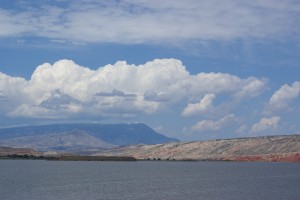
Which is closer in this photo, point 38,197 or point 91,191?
point 38,197

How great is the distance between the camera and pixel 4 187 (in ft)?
363

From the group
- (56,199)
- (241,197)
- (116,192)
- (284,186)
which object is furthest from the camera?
(284,186)

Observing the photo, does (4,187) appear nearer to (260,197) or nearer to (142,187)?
(142,187)

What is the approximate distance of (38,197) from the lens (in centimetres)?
9169

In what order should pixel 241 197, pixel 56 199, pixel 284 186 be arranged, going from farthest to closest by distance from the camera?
pixel 284 186 < pixel 241 197 < pixel 56 199

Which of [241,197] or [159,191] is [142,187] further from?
[241,197]

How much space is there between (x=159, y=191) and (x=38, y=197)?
26.2m

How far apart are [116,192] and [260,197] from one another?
2766cm

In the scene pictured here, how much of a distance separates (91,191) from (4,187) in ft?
64.7

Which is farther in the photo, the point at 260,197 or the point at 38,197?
the point at 260,197

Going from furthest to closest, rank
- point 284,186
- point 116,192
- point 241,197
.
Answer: point 284,186, point 116,192, point 241,197

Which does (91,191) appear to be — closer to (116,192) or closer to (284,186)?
(116,192)

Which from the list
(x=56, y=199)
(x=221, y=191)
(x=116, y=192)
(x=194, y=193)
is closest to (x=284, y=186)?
(x=221, y=191)

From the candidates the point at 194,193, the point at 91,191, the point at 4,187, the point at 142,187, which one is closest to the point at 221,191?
the point at 194,193
